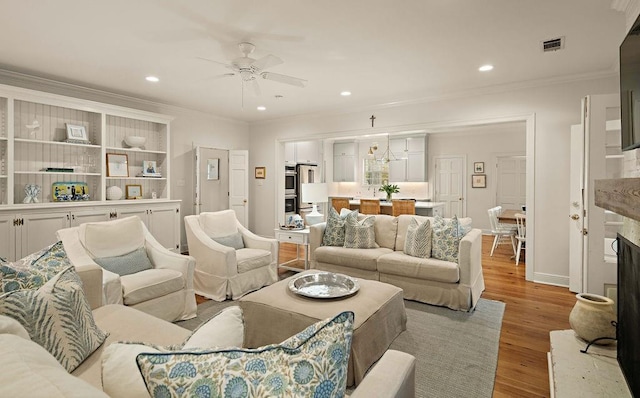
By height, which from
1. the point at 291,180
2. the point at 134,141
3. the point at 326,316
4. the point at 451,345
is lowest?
the point at 451,345

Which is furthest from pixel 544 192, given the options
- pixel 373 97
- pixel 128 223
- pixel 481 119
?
pixel 128 223

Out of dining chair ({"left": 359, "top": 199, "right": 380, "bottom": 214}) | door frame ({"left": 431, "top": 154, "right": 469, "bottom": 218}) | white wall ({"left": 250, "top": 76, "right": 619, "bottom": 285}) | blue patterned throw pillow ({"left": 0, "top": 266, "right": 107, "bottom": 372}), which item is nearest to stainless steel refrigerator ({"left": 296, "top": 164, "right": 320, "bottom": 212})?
dining chair ({"left": 359, "top": 199, "right": 380, "bottom": 214})

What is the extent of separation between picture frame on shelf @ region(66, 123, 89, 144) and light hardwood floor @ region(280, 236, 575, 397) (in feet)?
17.5

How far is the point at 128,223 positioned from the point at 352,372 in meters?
2.43

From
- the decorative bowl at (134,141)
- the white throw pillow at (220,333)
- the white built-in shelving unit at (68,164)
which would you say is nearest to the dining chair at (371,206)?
the white built-in shelving unit at (68,164)

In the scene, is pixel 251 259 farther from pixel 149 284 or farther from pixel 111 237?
pixel 111 237

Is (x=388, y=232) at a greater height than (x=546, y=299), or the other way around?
(x=388, y=232)

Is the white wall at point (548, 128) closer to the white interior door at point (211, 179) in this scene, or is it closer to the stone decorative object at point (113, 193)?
the white interior door at point (211, 179)

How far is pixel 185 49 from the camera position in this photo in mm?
3363

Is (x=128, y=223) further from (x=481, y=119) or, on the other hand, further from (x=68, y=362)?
(x=481, y=119)

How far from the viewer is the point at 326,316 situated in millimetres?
2109

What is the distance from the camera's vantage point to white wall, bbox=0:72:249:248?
17.5ft

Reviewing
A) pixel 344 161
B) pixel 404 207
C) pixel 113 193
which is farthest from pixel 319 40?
pixel 344 161

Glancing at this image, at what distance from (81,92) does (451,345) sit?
18.0 ft
